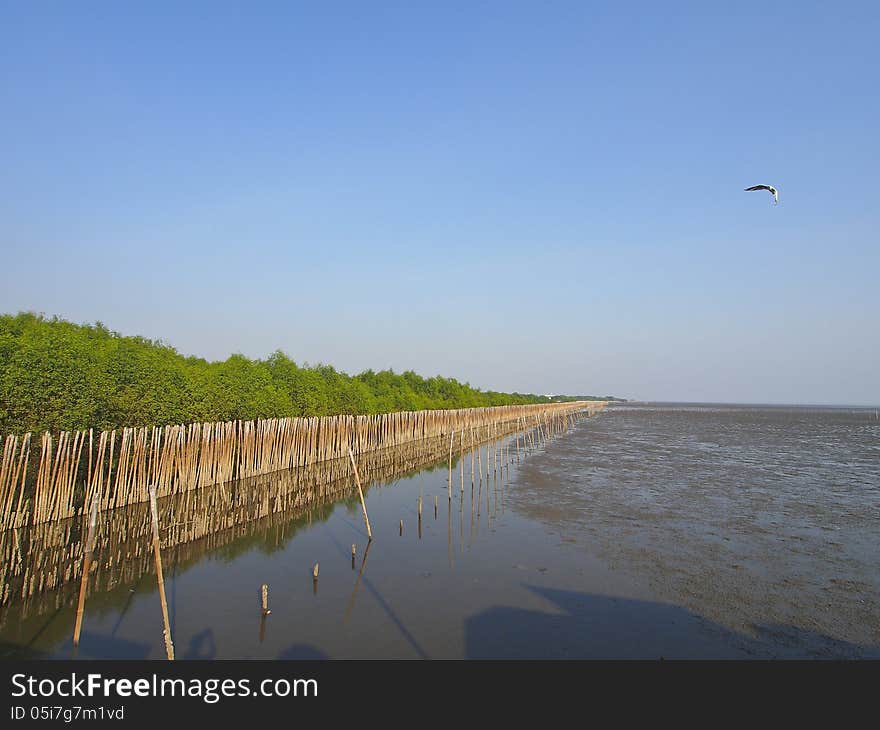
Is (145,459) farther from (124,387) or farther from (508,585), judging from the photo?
(508,585)

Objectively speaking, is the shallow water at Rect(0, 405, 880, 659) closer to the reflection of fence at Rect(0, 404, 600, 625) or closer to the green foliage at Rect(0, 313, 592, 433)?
the reflection of fence at Rect(0, 404, 600, 625)

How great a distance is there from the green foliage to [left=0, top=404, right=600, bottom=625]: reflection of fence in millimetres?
2299

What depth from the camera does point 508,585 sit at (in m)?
7.98

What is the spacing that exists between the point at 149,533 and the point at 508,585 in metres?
7.24

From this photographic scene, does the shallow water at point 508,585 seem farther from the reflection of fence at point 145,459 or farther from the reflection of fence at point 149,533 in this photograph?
the reflection of fence at point 145,459

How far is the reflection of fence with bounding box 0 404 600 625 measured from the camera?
23.8 ft

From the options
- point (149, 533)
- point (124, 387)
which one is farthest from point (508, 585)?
point (124, 387)

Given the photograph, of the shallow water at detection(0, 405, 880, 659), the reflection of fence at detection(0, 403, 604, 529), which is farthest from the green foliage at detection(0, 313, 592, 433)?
the shallow water at detection(0, 405, 880, 659)

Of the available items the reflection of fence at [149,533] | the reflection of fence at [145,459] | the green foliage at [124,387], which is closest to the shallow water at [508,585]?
the reflection of fence at [149,533]

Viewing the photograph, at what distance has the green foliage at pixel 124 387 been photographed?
10141 mm

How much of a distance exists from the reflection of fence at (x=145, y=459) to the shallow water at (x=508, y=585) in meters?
1.78

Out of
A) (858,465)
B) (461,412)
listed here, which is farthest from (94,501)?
(461,412)

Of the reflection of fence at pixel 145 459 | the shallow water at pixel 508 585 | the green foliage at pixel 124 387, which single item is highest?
the green foliage at pixel 124 387
